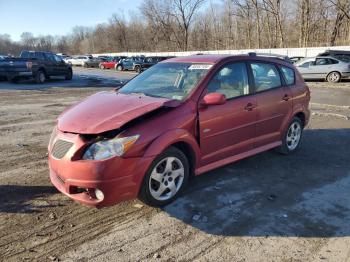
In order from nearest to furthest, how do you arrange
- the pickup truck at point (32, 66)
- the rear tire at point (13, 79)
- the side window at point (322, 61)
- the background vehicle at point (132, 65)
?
1. the pickup truck at point (32, 66)
2. the rear tire at point (13, 79)
3. the side window at point (322, 61)
4. the background vehicle at point (132, 65)

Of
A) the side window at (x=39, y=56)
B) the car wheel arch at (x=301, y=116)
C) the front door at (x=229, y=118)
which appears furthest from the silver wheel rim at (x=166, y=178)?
the side window at (x=39, y=56)

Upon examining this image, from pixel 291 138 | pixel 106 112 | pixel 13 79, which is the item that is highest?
pixel 13 79

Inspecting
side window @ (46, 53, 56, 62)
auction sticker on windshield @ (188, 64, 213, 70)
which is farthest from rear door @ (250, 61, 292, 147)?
side window @ (46, 53, 56, 62)

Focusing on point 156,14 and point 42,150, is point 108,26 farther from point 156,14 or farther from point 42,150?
point 42,150

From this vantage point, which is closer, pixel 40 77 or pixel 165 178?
pixel 165 178

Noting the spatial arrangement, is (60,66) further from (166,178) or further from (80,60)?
(80,60)

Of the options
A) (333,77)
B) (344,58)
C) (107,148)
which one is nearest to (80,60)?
(333,77)

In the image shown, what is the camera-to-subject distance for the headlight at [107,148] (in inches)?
151

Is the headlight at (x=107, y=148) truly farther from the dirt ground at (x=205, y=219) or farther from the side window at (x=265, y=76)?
the side window at (x=265, y=76)

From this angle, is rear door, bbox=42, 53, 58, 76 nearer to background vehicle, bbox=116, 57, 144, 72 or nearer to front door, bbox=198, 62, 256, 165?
background vehicle, bbox=116, 57, 144, 72

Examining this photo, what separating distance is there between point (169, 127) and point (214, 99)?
74 centimetres

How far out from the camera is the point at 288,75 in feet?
21.5

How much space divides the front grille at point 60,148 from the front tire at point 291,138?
12.5ft

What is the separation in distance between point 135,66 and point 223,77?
3403cm
